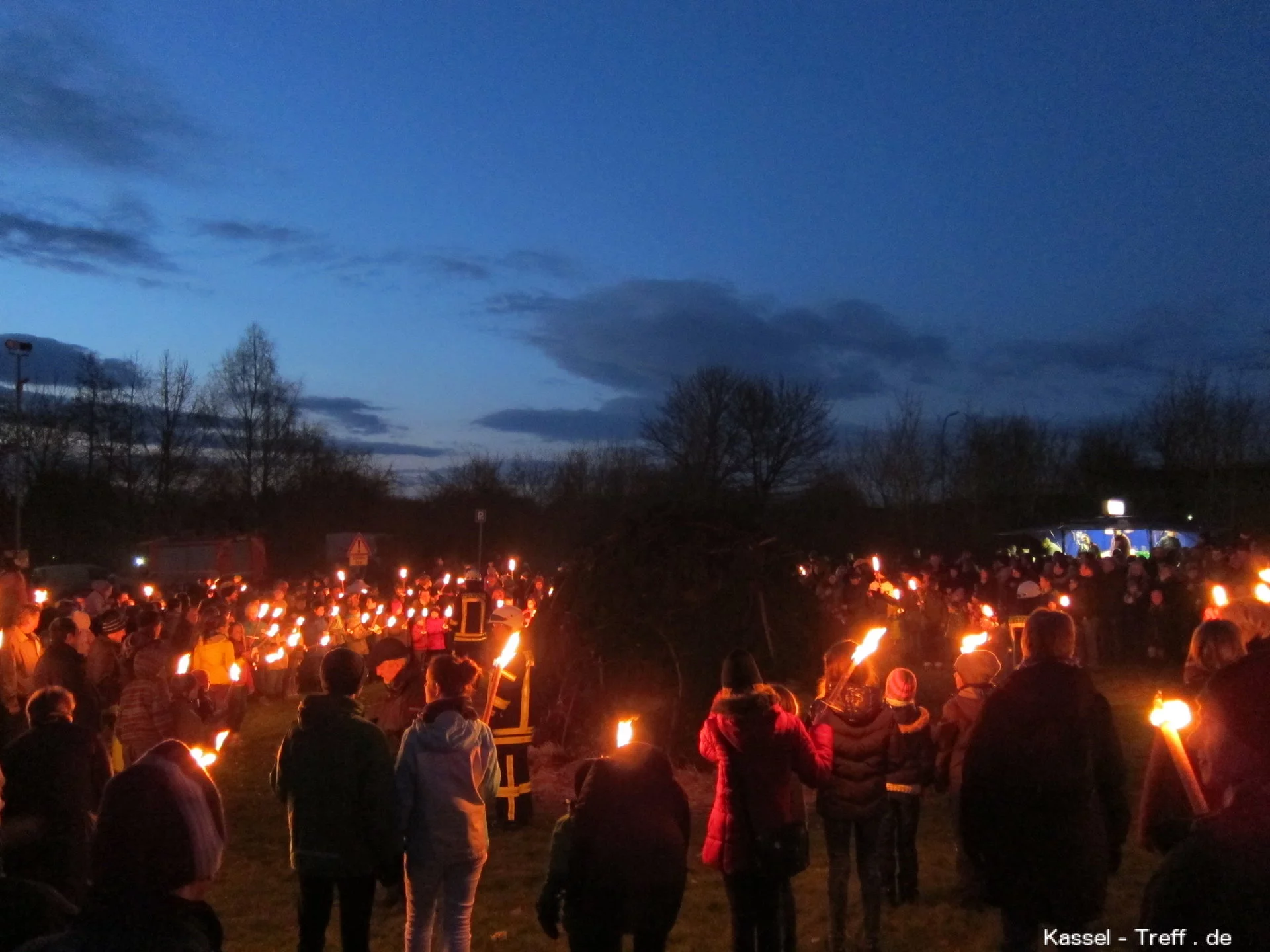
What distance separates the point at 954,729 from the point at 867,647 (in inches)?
45.5

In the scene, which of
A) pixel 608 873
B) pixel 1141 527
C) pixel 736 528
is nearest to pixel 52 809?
pixel 608 873

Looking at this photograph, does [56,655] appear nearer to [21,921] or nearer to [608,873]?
[608,873]

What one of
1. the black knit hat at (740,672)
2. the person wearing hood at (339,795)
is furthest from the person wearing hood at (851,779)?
the person wearing hood at (339,795)

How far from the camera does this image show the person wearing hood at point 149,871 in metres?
2.16

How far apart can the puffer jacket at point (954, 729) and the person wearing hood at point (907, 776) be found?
26 centimetres

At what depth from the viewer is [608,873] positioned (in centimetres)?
426

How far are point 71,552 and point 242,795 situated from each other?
34771mm

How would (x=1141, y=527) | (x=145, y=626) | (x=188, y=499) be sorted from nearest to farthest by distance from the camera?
(x=145, y=626) → (x=1141, y=527) → (x=188, y=499)

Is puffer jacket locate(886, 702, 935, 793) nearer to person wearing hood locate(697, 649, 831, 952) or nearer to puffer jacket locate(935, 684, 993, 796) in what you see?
puffer jacket locate(935, 684, 993, 796)

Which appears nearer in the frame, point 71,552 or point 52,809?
point 52,809

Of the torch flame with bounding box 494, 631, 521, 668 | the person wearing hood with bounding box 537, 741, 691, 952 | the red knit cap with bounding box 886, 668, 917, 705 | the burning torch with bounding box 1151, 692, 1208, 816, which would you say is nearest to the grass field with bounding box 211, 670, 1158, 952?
the red knit cap with bounding box 886, 668, 917, 705

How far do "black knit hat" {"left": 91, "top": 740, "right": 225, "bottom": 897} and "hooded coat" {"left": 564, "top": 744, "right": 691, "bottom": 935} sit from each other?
206 cm

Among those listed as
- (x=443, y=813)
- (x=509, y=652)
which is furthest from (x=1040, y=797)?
(x=509, y=652)

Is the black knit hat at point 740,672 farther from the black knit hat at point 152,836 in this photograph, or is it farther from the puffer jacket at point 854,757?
the black knit hat at point 152,836
